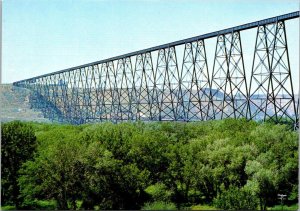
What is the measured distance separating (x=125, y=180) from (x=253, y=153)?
24.5 ft

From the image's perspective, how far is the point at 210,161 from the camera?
2481 centimetres

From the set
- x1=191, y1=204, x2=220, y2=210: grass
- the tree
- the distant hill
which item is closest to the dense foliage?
the tree

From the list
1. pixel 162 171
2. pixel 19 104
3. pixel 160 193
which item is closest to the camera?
pixel 160 193

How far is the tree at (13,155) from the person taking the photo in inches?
1000

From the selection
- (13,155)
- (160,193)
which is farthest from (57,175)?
(160,193)

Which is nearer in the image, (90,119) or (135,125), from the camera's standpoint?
Answer: (135,125)

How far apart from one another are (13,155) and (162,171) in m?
9.11

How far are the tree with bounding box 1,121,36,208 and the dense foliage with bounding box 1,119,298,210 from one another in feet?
0.58

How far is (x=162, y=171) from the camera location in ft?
85.5

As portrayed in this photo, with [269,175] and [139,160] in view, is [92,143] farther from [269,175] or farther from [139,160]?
[269,175]

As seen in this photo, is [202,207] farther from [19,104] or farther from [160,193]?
[19,104]

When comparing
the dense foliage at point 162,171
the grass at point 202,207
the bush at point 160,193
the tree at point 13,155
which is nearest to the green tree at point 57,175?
the dense foliage at point 162,171

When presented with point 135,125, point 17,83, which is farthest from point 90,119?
point 17,83

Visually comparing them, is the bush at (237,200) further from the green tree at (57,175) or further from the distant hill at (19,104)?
the distant hill at (19,104)
